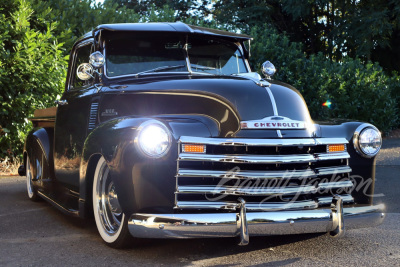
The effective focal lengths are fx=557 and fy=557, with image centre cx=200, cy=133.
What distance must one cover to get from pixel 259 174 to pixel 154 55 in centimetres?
173

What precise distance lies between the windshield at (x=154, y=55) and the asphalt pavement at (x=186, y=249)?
1497 millimetres

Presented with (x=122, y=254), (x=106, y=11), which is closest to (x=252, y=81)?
(x=122, y=254)

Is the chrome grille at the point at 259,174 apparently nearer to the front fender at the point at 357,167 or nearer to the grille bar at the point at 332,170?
the grille bar at the point at 332,170

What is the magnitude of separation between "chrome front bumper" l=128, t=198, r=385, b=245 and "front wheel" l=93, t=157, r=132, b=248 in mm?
515

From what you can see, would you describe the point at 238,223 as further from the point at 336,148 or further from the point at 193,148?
the point at 336,148

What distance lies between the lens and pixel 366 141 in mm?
4355

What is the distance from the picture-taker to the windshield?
495 cm

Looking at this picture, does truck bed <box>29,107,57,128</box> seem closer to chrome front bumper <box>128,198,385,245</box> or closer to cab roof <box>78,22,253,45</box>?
cab roof <box>78,22,253,45</box>

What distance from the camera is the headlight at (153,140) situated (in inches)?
147

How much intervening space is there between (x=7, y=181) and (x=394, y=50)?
64.1 ft

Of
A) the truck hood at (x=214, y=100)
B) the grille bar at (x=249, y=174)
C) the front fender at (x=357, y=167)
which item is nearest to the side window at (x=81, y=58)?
the truck hood at (x=214, y=100)

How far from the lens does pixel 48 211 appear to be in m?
5.95

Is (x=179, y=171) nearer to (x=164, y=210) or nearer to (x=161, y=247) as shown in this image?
(x=164, y=210)

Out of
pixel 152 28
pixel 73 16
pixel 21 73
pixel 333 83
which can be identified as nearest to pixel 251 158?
pixel 152 28
